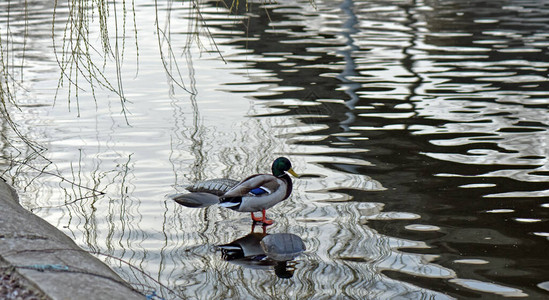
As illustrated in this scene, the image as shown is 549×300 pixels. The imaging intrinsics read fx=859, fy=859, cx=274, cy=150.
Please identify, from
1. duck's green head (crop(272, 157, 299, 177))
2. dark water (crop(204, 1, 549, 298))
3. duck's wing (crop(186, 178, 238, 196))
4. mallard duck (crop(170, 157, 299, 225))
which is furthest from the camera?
duck's wing (crop(186, 178, 238, 196))

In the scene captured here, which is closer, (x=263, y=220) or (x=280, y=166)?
(x=263, y=220)

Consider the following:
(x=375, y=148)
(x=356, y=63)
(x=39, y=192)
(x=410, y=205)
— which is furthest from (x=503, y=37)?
(x=39, y=192)

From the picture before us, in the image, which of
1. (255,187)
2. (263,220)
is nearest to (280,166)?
(255,187)

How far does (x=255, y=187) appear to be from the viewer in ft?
20.9

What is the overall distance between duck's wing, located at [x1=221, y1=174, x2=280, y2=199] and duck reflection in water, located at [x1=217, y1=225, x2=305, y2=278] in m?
0.51

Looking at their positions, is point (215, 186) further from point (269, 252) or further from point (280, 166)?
point (269, 252)

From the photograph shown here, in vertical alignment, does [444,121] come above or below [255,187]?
below

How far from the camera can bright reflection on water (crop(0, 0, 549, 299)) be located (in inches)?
213

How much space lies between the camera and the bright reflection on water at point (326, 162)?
5.40m

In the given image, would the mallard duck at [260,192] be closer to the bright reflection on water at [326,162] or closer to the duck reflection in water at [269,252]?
the bright reflection on water at [326,162]

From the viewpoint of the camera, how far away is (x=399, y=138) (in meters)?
8.77

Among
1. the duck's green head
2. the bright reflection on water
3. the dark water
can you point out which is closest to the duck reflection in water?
the bright reflection on water

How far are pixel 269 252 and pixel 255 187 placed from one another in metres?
0.76

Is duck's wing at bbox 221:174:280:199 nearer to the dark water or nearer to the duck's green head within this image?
the duck's green head
